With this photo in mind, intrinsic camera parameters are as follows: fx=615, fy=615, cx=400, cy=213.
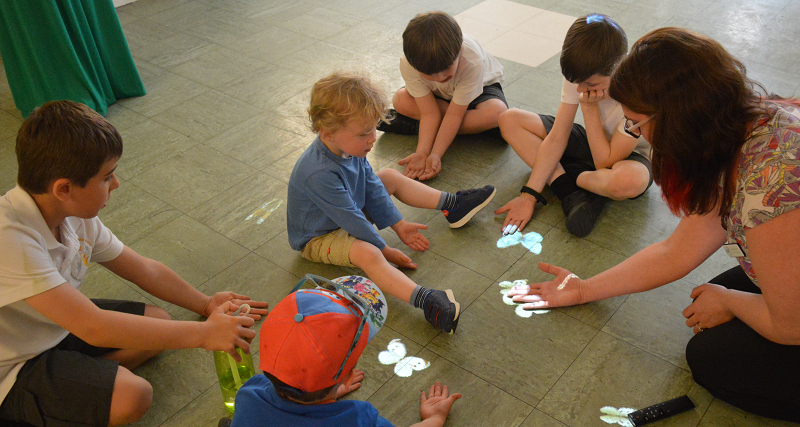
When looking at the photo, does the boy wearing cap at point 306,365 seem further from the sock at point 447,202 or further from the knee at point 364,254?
the sock at point 447,202

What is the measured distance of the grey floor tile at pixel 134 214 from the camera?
6.52 feet

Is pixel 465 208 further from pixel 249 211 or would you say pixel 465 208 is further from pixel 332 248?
pixel 249 211

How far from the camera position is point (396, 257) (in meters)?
1.78

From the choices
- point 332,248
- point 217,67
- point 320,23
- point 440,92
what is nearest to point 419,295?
point 332,248

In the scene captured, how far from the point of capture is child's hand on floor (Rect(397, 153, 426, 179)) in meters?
2.19

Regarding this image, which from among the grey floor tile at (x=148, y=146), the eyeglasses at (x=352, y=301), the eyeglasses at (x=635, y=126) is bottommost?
the grey floor tile at (x=148, y=146)

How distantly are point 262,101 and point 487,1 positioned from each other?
66.7 inches

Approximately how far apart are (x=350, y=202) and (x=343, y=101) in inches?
10.8

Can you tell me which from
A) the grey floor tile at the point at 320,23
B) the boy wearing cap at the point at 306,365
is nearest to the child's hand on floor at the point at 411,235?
the boy wearing cap at the point at 306,365

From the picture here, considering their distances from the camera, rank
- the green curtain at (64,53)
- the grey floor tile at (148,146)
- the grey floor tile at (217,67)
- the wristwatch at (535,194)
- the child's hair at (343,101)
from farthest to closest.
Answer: the grey floor tile at (217,67), the green curtain at (64,53), the grey floor tile at (148,146), the wristwatch at (535,194), the child's hair at (343,101)

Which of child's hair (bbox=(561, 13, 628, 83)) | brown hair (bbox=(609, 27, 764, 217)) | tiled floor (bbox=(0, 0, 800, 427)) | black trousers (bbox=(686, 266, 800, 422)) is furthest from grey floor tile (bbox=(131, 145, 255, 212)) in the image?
black trousers (bbox=(686, 266, 800, 422))

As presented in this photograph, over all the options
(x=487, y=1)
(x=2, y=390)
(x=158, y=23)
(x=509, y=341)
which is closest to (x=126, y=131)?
(x=158, y=23)

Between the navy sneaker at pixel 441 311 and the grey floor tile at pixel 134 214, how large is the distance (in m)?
0.97

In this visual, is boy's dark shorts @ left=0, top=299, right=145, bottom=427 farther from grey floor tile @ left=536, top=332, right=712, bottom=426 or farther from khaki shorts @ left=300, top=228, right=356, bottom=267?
grey floor tile @ left=536, top=332, right=712, bottom=426
